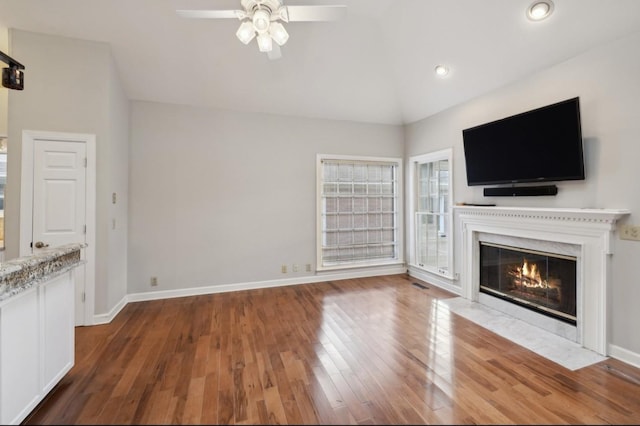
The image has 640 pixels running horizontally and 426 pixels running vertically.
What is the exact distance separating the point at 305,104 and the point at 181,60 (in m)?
1.86

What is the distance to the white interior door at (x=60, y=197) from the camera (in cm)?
311

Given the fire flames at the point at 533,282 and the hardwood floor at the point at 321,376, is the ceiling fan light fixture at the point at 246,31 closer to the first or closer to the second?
the hardwood floor at the point at 321,376

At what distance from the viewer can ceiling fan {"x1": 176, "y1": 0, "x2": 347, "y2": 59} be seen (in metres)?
2.08

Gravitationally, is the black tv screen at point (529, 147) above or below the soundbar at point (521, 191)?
above

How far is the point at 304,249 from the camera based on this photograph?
16.0 feet

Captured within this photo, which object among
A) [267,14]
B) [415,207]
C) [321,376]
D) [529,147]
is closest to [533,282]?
[529,147]

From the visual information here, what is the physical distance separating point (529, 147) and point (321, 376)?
3271mm

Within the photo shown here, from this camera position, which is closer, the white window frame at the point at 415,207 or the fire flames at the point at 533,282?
the fire flames at the point at 533,282

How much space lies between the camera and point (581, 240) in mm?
2766

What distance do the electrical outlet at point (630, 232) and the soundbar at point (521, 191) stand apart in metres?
0.67

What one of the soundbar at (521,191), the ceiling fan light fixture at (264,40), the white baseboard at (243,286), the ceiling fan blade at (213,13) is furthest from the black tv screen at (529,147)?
the ceiling fan blade at (213,13)

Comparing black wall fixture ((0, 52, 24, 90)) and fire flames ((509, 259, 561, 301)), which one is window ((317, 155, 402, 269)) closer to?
fire flames ((509, 259, 561, 301))

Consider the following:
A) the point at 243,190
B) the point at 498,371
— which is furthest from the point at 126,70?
the point at 498,371

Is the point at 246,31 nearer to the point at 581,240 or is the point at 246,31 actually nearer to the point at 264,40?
the point at 264,40
